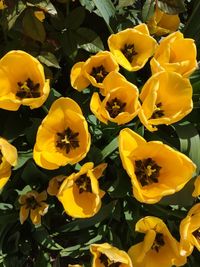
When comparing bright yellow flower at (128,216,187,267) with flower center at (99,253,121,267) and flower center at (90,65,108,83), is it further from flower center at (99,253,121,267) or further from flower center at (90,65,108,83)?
flower center at (90,65,108,83)

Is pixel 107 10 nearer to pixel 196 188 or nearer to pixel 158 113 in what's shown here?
pixel 158 113

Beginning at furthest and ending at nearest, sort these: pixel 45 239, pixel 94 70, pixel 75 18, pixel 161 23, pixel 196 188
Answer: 1. pixel 161 23
2. pixel 45 239
3. pixel 75 18
4. pixel 94 70
5. pixel 196 188

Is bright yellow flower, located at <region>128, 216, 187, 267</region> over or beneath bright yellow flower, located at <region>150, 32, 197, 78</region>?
beneath

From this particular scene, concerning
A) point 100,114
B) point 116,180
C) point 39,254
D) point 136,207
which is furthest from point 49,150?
point 39,254

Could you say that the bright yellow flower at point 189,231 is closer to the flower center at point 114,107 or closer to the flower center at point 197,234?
the flower center at point 197,234

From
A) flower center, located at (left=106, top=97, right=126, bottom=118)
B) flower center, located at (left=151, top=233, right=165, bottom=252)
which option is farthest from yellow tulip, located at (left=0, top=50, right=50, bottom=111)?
flower center, located at (left=151, top=233, right=165, bottom=252)

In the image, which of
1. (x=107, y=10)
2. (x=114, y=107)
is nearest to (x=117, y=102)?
(x=114, y=107)

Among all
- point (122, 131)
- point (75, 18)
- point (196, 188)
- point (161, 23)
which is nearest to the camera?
point (122, 131)
